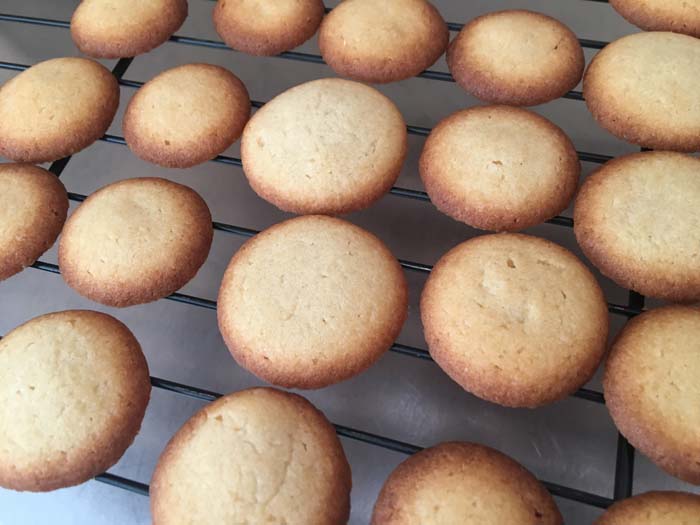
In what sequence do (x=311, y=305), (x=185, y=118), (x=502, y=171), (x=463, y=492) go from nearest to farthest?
1. (x=463, y=492)
2. (x=311, y=305)
3. (x=502, y=171)
4. (x=185, y=118)

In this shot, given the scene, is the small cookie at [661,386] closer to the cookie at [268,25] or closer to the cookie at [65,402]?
the cookie at [65,402]

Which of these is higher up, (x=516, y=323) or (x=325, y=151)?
(x=325, y=151)

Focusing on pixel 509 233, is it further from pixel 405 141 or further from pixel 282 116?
pixel 282 116

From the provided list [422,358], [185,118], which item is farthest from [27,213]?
[422,358]

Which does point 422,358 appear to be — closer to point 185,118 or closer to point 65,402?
point 65,402

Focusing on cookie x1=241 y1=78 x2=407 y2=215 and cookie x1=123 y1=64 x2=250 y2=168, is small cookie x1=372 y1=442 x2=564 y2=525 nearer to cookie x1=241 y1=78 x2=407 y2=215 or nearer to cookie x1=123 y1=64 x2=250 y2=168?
cookie x1=241 y1=78 x2=407 y2=215

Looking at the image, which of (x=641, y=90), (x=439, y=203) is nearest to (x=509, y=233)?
(x=439, y=203)

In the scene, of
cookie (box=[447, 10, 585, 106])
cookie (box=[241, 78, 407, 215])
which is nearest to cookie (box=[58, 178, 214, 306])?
cookie (box=[241, 78, 407, 215])
